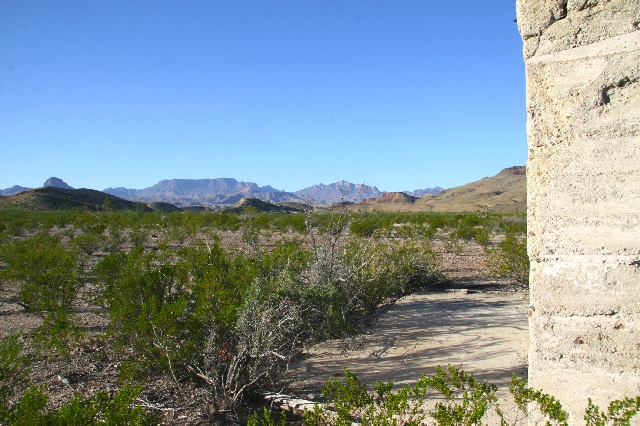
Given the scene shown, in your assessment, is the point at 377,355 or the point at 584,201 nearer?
the point at 584,201

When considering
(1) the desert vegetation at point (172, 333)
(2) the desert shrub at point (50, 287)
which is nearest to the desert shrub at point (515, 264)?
(1) the desert vegetation at point (172, 333)

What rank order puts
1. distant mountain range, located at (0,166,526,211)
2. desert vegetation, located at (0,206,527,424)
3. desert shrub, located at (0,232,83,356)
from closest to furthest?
desert vegetation, located at (0,206,527,424) < desert shrub, located at (0,232,83,356) < distant mountain range, located at (0,166,526,211)

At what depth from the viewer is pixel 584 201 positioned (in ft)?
9.99

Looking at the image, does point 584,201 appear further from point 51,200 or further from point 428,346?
point 51,200

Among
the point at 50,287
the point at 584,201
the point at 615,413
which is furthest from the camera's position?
the point at 50,287

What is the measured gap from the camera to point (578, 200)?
10.0 feet

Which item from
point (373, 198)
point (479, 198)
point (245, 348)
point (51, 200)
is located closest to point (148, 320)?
point (245, 348)

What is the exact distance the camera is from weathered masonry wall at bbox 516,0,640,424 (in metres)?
2.92

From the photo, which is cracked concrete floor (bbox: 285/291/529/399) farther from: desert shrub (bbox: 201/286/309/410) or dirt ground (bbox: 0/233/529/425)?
desert shrub (bbox: 201/286/309/410)

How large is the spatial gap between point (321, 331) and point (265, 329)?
4.67 feet

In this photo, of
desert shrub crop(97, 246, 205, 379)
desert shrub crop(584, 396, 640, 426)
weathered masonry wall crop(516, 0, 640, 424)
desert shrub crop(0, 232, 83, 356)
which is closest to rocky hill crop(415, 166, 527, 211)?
desert shrub crop(0, 232, 83, 356)

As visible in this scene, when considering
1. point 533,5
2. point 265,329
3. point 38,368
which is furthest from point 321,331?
point 533,5

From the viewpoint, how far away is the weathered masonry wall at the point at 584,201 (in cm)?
292

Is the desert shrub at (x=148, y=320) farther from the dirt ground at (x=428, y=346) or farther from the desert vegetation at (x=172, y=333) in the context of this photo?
the dirt ground at (x=428, y=346)
